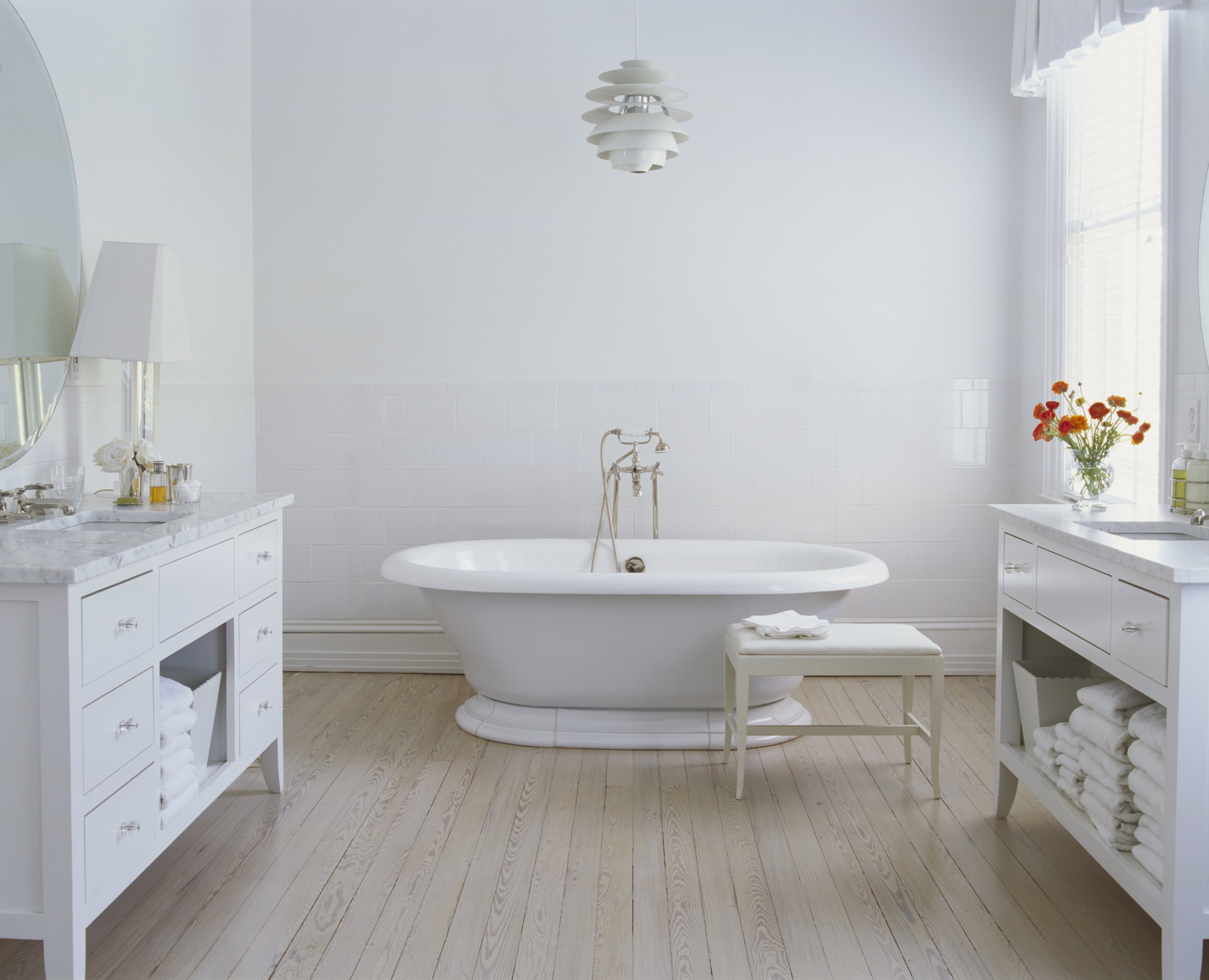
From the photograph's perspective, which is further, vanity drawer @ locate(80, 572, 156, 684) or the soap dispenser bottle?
the soap dispenser bottle

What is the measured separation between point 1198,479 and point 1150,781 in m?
0.86

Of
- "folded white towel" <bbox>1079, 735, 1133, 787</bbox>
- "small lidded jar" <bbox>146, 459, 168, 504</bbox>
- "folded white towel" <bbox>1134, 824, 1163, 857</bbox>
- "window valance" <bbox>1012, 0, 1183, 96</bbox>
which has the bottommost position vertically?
"folded white towel" <bbox>1134, 824, 1163, 857</bbox>

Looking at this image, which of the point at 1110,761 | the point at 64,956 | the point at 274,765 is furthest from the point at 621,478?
the point at 64,956

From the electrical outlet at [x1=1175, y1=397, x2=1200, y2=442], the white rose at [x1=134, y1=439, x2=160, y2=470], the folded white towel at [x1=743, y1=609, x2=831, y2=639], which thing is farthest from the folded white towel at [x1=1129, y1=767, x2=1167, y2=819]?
the white rose at [x1=134, y1=439, x2=160, y2=470]

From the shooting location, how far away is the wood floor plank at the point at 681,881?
218 centimetres

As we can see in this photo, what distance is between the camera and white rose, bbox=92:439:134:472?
9.12 feet

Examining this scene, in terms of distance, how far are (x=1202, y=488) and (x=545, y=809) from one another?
196cm

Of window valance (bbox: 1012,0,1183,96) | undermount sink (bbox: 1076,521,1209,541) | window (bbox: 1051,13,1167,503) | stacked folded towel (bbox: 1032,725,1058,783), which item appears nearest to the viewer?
undermount sink (bbox: 1076,521,1209,541)

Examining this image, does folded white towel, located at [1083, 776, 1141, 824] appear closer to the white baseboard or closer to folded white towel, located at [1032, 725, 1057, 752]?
folded white towel, located at [1032, 725, 1057, 752]

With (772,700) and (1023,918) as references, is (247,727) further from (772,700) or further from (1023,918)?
(1023,918)

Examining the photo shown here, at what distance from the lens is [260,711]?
2898mm

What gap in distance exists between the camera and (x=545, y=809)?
2.99 meters

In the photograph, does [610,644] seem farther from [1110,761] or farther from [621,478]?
[1110,761]

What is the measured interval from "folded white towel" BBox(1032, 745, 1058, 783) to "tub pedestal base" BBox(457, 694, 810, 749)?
96 centimetres
